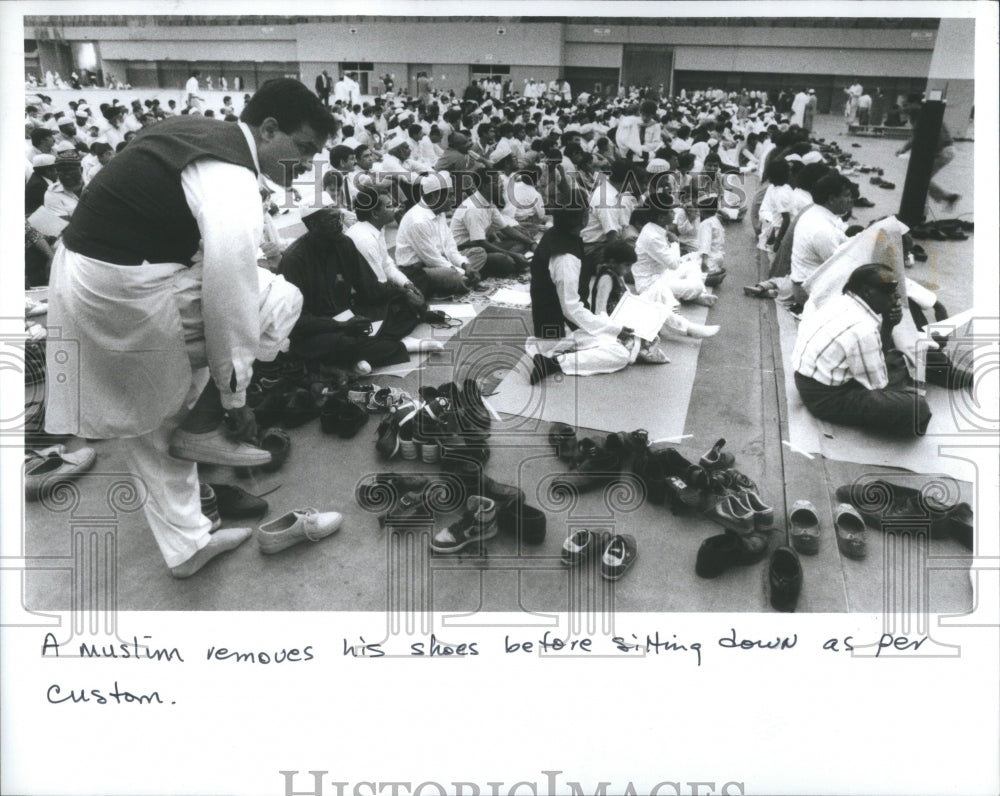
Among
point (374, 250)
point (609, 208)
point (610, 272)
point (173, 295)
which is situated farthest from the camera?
point (609, 208)

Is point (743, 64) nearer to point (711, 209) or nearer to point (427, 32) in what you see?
point (427, 32)

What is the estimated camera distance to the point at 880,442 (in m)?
2.92

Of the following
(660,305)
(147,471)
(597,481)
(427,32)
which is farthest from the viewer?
(660,305)

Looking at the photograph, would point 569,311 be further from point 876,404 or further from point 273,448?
point 273,448

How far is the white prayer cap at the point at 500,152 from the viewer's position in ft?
13.7

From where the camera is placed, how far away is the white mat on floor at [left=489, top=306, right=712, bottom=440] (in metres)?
3.20

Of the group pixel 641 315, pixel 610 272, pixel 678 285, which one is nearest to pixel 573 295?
pixel 610 272

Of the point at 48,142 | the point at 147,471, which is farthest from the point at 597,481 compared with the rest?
the point at 48,142

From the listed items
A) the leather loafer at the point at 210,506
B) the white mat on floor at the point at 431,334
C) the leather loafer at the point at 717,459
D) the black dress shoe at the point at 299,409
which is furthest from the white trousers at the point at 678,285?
the leather loafer at the point at 210,506

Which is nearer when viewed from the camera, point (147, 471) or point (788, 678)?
point (788, 678)

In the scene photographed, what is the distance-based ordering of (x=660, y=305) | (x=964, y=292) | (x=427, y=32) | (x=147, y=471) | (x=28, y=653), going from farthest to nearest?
(x=660, y=305) → (x=964, y=292) → (x=427, y=32) → (x=147, y=471) → (x=28, y=653)

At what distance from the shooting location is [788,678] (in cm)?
209

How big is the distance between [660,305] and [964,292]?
1561mm

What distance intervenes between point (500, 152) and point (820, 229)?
6.58ft
